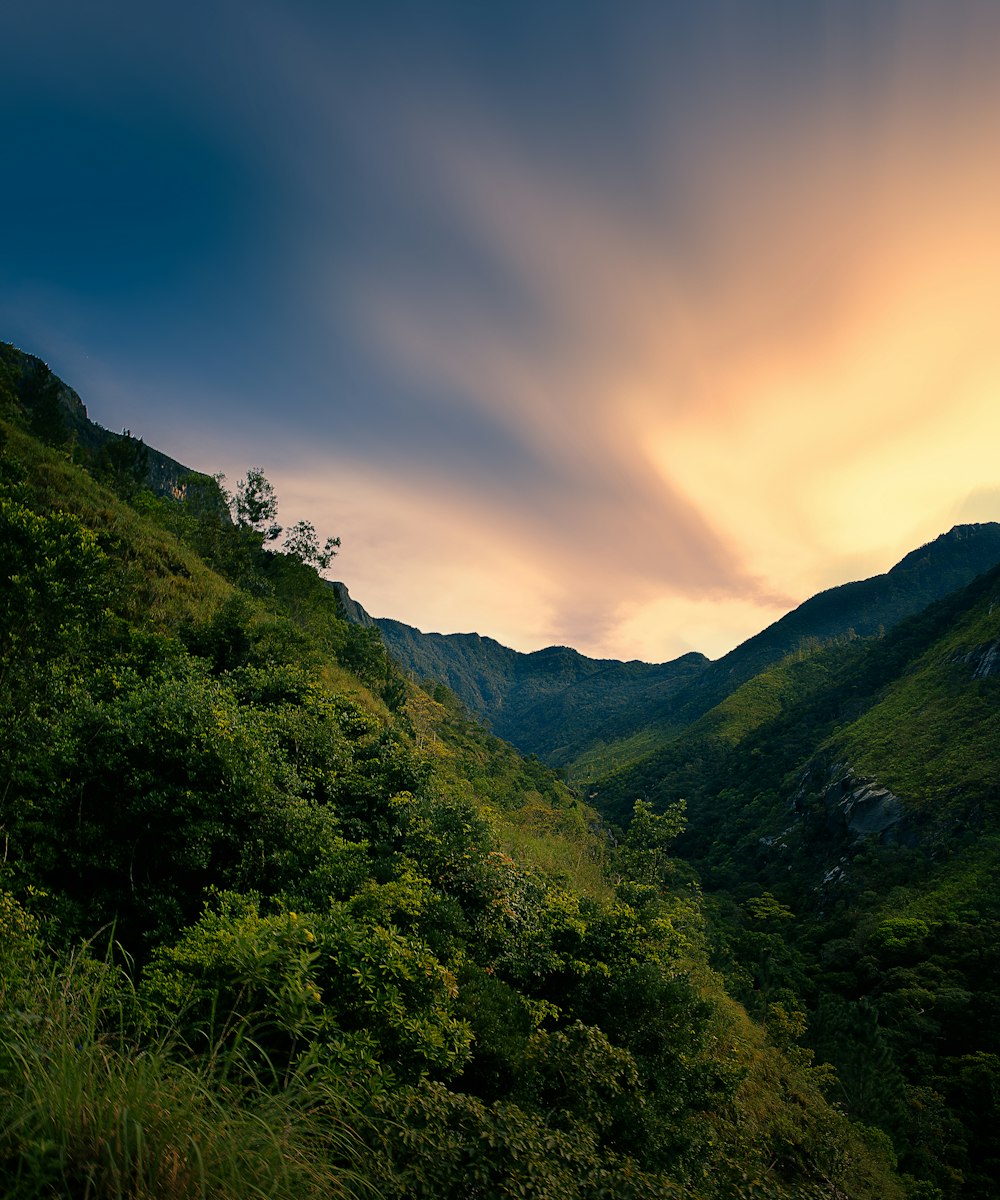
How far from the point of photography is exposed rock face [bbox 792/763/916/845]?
230 ft

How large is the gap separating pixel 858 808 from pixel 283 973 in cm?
9034

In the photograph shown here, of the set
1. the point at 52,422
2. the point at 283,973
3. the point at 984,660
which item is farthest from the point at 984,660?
the point at 52,422

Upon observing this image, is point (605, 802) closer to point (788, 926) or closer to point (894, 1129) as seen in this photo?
point (788, 926)

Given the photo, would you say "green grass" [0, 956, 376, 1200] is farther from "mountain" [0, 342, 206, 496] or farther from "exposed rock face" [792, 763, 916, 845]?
"exposed rock face" [792, 763, 916, 845]

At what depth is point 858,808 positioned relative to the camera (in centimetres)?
7625

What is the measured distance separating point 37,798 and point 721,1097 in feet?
53.7

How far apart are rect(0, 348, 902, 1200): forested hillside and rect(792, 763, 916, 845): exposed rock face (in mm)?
63089

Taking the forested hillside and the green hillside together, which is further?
the green hillside

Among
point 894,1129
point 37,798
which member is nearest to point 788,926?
point 894,1129

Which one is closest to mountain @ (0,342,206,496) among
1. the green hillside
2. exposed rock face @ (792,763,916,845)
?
the green hillside

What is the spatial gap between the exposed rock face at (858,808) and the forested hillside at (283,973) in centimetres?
6309

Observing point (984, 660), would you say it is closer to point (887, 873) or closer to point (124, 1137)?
point (887, 873)

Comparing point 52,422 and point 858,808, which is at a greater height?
point 52,422

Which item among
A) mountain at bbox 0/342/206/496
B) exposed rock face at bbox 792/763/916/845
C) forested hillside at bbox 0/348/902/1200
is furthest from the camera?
exposed rock face at bbox 792/763/916/845
